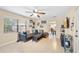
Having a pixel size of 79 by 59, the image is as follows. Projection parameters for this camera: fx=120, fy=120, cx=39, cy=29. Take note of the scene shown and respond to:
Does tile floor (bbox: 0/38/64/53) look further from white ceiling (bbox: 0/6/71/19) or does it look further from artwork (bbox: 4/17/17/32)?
white ceiling (bbox: 0/6/71/19)

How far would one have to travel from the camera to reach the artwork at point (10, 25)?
250 cm

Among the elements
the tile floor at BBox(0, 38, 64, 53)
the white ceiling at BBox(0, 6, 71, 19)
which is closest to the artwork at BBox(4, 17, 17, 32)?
the white ceiling at BBox(0, 6, 71, 19)

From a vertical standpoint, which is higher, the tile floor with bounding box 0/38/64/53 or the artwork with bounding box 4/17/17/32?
the artwork with bounding box 4/17/17/32

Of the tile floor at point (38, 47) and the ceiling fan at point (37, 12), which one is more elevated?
the ceiling fan at point (37, 12)

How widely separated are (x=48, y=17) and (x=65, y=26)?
407 mm

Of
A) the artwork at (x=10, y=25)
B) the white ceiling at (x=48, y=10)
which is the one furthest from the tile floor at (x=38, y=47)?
the white ceiling at (x=48, y=10)

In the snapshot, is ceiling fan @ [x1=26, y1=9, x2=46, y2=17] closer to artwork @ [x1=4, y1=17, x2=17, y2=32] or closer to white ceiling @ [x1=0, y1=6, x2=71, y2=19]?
white ceiling @ [x1=0, y1=6, x2=71, y2=19]

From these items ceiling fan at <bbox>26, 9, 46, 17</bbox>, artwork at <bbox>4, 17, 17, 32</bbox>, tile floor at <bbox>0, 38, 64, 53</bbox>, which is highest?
ceiling fan at <bbox>26, 9, 46, 17</bbox>

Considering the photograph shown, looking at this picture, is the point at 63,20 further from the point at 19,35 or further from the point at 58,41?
the point at 19,35

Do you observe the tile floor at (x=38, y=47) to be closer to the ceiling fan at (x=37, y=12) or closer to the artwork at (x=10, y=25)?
the artwork at (x=10, y=25)

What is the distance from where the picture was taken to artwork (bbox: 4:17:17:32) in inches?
98.5

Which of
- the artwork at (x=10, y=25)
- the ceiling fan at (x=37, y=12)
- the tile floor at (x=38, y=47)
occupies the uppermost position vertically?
the ceiling fan at (x=37, y=12)

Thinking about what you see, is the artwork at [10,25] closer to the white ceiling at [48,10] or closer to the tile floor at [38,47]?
the white ceiling at [48,10]
